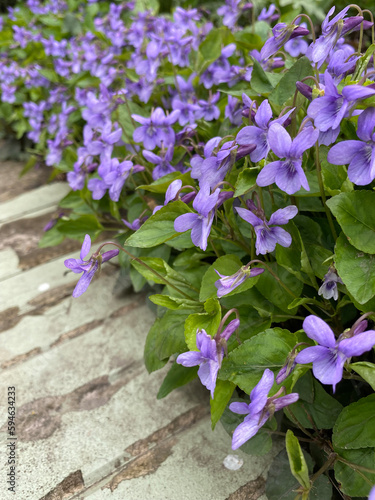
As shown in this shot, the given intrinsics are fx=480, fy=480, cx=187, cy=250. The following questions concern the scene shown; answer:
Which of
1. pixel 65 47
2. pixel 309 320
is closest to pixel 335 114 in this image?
pixel 309 320

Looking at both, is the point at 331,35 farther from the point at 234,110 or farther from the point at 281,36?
the point at 234,110

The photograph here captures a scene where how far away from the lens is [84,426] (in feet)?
5.05

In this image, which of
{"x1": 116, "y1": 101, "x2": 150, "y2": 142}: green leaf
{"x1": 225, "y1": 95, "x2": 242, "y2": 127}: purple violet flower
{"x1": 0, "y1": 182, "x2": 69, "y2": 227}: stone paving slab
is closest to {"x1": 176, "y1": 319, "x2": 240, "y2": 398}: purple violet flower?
{"x1": 225, "y1": 95, "x2": 242, "y2": 127}: purple violet flower

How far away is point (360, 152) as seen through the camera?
97 cm

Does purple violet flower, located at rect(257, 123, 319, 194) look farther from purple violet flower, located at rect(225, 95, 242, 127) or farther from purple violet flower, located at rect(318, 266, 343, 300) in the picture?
purple violet flower, located at rect(225, 95, 242, 127)

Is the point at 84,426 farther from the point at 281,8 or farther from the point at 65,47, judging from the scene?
the point at 65,47

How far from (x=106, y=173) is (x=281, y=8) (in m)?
1.86

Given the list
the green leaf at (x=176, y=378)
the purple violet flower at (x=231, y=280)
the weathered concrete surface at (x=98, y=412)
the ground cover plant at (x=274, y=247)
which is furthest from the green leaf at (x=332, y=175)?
the weathered concrete surface at (x=98, y=412)

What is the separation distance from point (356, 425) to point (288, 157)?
0.62 m

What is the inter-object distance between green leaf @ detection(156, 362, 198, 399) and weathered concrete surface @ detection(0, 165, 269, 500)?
127 mm

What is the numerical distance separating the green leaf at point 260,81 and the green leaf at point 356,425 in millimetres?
941

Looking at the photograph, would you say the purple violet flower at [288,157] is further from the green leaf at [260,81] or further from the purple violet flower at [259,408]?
the green leaf at [260,81]

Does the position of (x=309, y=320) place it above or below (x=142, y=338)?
above

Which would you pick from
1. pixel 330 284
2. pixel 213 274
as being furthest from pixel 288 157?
pixel 213 274
